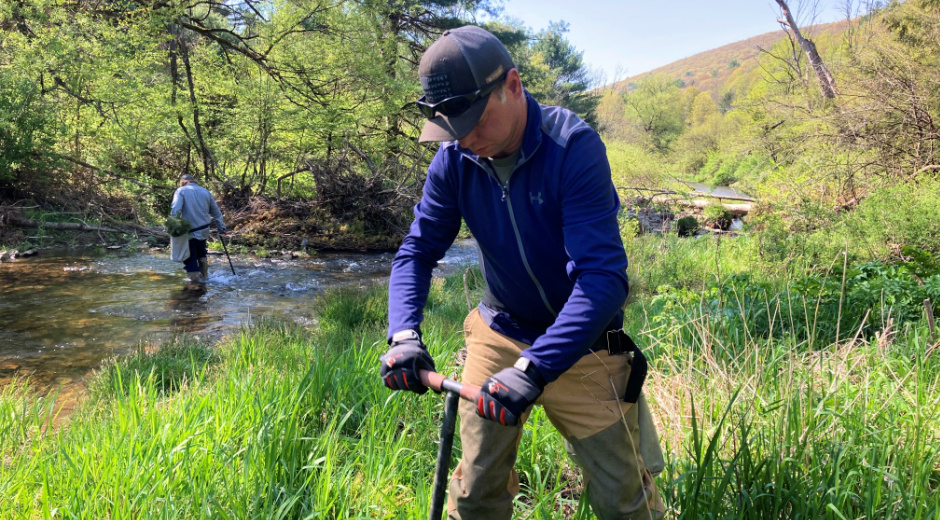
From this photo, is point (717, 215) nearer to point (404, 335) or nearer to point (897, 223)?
point (897, 223)

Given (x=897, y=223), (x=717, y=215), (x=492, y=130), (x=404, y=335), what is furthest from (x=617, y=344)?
(x=717, y=215)

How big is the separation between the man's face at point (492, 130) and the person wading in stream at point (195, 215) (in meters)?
9.47

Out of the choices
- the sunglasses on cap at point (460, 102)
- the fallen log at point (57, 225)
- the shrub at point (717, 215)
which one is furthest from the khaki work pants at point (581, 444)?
the fallen log at point (57, 225)

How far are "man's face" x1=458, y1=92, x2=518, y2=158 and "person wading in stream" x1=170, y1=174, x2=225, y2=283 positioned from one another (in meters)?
9.47

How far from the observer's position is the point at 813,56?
16453mm

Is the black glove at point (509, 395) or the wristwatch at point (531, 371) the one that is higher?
the wristwatch at point (531, 371)

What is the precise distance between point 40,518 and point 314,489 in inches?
41.2

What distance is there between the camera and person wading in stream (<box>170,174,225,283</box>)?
9758mm

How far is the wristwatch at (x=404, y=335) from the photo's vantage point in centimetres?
182

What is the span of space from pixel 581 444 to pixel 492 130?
3.51 feet

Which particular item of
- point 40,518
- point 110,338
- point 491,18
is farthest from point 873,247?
point 491,18

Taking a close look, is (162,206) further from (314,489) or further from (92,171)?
(314,489)

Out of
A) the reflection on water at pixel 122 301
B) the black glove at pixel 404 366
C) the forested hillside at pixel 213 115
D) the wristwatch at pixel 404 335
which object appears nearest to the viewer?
the black glove at pixel 404 366

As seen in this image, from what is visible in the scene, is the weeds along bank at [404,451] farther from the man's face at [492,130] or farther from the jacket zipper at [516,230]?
the man's face at [492,130]
